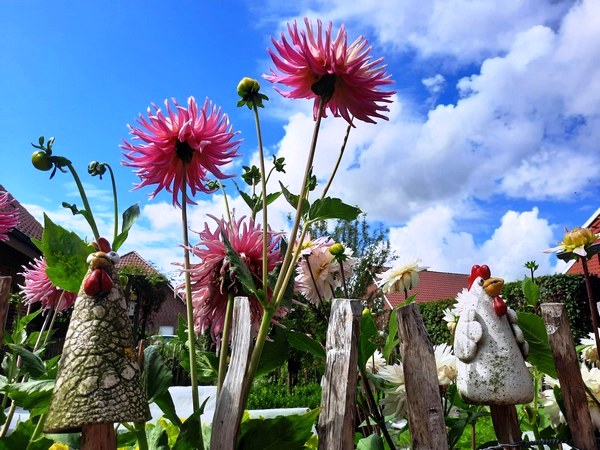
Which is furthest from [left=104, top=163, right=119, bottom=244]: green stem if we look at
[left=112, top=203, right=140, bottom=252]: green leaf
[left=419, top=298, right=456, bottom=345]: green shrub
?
[left=419, top=298, right=456, bottom=345]: green shrub

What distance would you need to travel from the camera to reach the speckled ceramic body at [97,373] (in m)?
0.97

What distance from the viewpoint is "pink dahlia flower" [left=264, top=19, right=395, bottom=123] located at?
1.22m

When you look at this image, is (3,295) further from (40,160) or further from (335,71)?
(335,71)

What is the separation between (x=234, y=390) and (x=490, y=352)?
81 centimetres

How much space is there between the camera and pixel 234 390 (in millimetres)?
1158

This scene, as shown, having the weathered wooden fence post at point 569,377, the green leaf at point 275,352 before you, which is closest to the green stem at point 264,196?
the green leaf at point 275,352

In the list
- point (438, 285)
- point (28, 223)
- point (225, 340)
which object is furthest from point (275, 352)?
point (438, 285)

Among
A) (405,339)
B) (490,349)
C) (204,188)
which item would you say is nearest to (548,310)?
(490,349)

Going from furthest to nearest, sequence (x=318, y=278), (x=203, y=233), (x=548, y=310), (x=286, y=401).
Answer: (x=286, y=401) < (x=318, y=278) < (x=548, y=310) < (x=203, y=233)

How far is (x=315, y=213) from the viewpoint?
1232 millimetres

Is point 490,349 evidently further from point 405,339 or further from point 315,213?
point 315,213

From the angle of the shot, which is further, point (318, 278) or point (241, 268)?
point (318, 278)

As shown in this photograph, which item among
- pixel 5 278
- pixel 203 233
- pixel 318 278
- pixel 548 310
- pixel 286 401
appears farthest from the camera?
pixel 286 401

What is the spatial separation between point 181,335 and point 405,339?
0.75m
